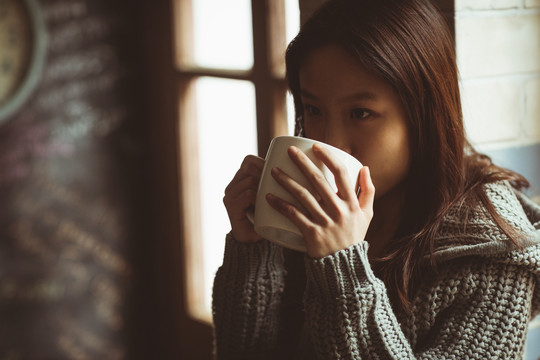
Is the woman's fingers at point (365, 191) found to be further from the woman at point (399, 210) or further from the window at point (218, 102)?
the window at point (218, 102)

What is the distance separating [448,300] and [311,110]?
31cm

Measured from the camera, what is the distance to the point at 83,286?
7.35ft

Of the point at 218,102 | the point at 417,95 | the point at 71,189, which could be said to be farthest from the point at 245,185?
the point at 71,189

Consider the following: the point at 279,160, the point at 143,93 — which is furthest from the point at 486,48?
the point at 143,93

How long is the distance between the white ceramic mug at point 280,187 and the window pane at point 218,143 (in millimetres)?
856

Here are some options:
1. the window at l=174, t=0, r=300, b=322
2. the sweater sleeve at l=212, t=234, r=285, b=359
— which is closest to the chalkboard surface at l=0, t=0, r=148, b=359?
the window at l=174, t=0, r=300, b=322

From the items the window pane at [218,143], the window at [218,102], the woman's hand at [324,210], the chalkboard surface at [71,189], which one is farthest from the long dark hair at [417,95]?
the chalkboard surface at [71,189]

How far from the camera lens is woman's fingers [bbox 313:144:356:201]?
2.58ft

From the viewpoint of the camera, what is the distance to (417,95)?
2.80ft

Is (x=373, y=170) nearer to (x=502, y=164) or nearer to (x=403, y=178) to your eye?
(x=403, y=178)

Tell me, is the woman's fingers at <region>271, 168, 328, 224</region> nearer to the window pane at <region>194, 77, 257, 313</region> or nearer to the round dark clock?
the window pane at <region>194, 77, 257, 313</region>

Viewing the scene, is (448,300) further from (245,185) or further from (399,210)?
(245,185)

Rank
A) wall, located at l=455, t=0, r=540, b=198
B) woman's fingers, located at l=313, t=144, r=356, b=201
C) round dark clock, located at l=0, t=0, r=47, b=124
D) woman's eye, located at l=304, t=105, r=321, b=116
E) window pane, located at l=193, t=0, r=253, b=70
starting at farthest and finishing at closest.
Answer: round dark clock, located at l=0, t=0, r=47, b=124 → window pane, located at l=193, t=0, r=253, b=70 → wall, located at l=455, t=0, r=540, b=198 → woman's eye, located at l=304, t=105, r=321, b=116 → woman's fingers, located at l=313, t=144, r=356, b=201

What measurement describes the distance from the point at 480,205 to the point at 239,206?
0.33 metres
